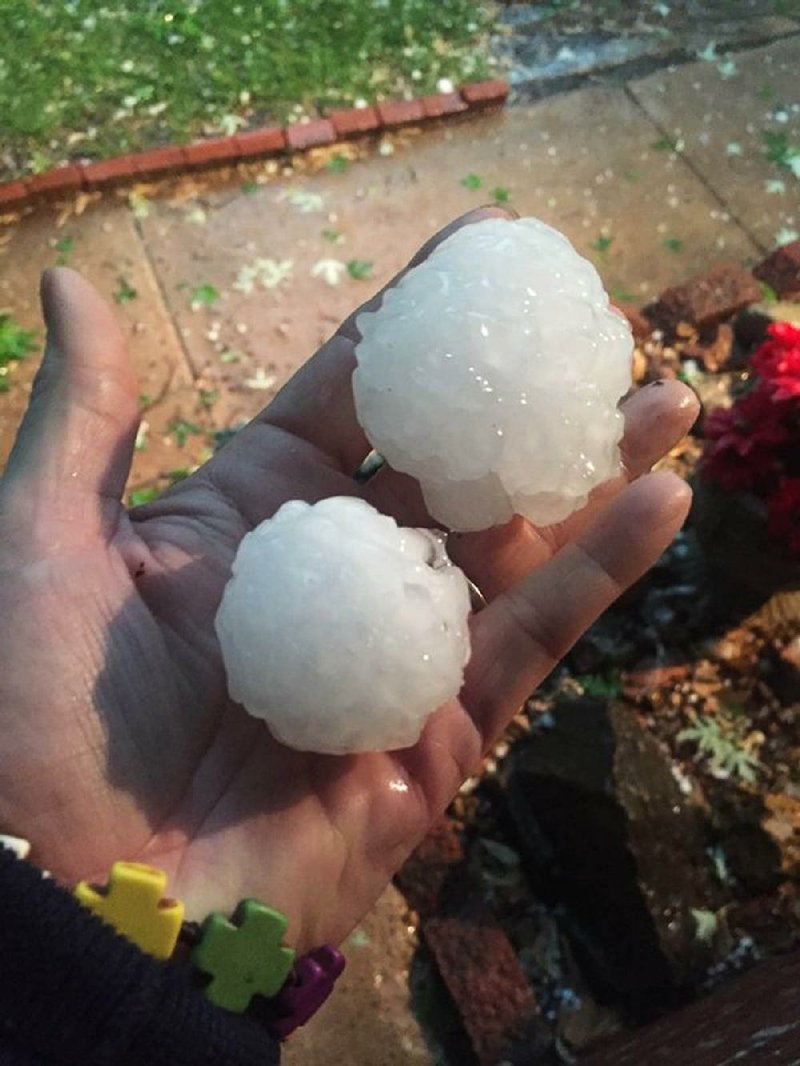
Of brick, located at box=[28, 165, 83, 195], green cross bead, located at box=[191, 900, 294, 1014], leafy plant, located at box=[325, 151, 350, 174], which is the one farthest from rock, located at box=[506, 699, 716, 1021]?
brick, located at box=[28, 165, 83, 195]

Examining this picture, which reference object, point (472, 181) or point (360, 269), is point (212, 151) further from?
point (472, 181)

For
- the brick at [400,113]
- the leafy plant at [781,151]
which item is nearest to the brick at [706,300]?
the leafy plant at [781,151]

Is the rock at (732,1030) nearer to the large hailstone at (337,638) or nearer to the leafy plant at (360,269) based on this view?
the large hailstone at (337,638)

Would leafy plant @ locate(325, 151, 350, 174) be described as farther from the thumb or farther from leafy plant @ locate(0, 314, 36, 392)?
the thumb

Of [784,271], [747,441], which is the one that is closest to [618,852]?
[747,441]

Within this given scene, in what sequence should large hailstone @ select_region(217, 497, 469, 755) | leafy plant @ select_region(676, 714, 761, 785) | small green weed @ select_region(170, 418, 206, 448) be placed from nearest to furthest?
1. large hailstone @ select_region(217, 497, 469, 755)
2. leafy plant @ select_region(676, 714, 761, 785)
3. small green weed @ select_region(170, 418, 206, 448)
